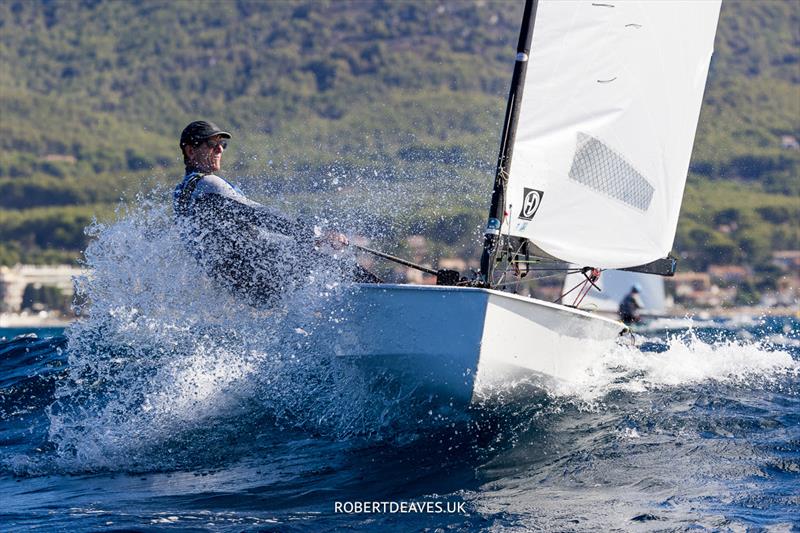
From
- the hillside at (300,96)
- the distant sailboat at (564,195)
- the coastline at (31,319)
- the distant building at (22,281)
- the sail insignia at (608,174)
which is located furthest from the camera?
the hillside at (300,96)

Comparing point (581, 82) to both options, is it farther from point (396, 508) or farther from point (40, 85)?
point (40, 85)

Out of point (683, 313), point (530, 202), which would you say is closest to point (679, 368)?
point (530, 202)

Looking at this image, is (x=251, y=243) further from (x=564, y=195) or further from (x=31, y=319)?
(x=31, y=319)

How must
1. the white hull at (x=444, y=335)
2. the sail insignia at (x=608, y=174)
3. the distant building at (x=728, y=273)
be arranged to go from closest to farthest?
the white hull at (x=444, y=335) < the sail insignia at (x=608, y=174) < the distant building at (x=728, y=273)

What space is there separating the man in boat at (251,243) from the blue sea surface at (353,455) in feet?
1.51

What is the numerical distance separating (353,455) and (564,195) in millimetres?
2406

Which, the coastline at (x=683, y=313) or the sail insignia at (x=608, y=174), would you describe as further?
the coastline at (x=683, y=313)

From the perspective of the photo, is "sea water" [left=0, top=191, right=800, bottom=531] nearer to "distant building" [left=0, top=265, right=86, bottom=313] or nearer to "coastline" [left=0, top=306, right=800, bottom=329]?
"coastline" [left=0, top=306, right=800, bottom=329]

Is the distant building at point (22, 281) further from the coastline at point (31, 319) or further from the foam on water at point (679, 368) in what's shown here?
the foam on water at point (679, 368)

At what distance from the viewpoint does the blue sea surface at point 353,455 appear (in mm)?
5777

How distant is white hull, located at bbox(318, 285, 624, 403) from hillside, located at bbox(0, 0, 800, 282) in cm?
4704

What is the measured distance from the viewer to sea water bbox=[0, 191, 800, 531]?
5836mm

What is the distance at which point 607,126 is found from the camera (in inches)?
313

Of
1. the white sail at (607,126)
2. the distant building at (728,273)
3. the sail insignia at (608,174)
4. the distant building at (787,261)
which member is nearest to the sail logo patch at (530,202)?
the white sail at (607,126)
